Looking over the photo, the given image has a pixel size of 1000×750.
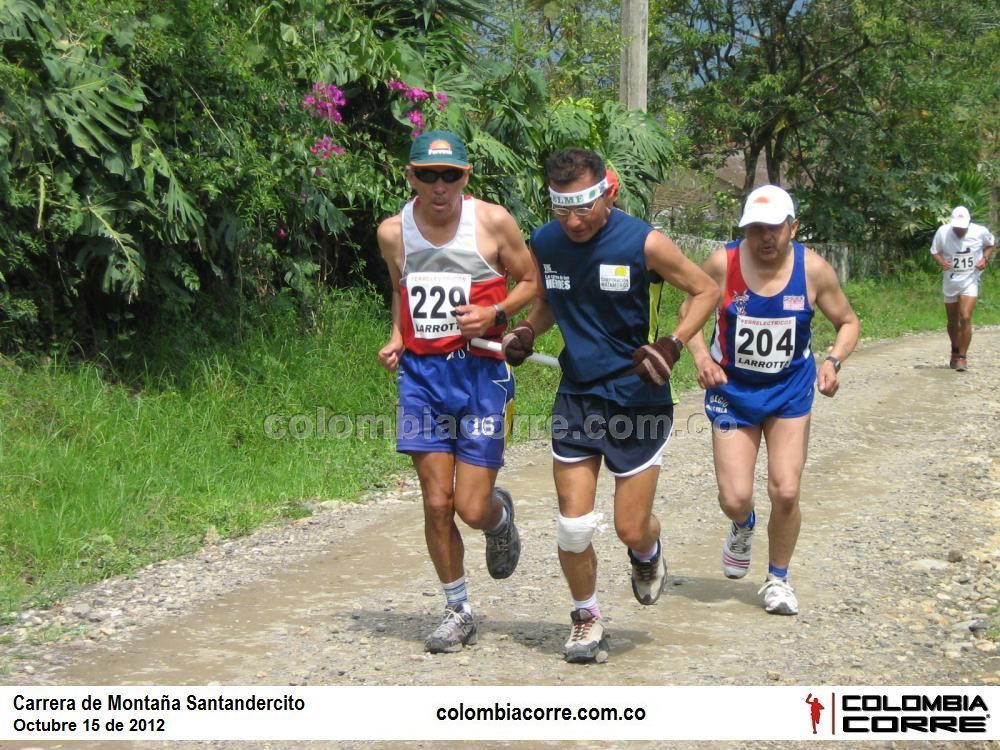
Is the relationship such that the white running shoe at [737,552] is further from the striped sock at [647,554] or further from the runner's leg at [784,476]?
the striped sock at [647,554]

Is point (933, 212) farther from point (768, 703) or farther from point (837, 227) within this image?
point (768, 703)

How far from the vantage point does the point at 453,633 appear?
5.65 meters

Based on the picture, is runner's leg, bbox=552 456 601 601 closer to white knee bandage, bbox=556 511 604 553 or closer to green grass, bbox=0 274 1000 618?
white knee bandage, bbox=556 511 604 553

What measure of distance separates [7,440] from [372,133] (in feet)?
17.6

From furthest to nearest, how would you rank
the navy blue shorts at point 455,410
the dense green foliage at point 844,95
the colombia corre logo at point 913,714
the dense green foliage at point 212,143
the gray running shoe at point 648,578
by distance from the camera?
the dense green foliage at point 844,95, the dense green foliage at point 212,143, the gray running shoe at point 648,578, the navy blue shorts at point 455,410, the colombia corre logo at point 913,714

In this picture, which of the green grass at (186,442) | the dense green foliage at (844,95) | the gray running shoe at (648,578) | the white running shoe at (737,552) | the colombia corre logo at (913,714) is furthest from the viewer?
the dense green foliage at (844,95)

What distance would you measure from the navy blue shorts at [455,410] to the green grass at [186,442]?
2176 mm

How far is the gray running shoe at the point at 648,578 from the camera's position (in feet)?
19.4

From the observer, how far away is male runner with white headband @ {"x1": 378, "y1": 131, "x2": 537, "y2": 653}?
5.65 metres

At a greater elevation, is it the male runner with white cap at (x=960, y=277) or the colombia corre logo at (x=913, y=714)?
the male runner with white cap at (x=960, y=277)

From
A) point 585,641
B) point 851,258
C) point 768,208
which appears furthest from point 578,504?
point 851,258

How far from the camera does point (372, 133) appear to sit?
12258 millimetres

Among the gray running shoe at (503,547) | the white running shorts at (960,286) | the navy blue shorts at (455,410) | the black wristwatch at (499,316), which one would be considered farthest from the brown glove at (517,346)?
the white running shorts at (960,286)

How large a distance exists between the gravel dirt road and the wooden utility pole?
5582mm
